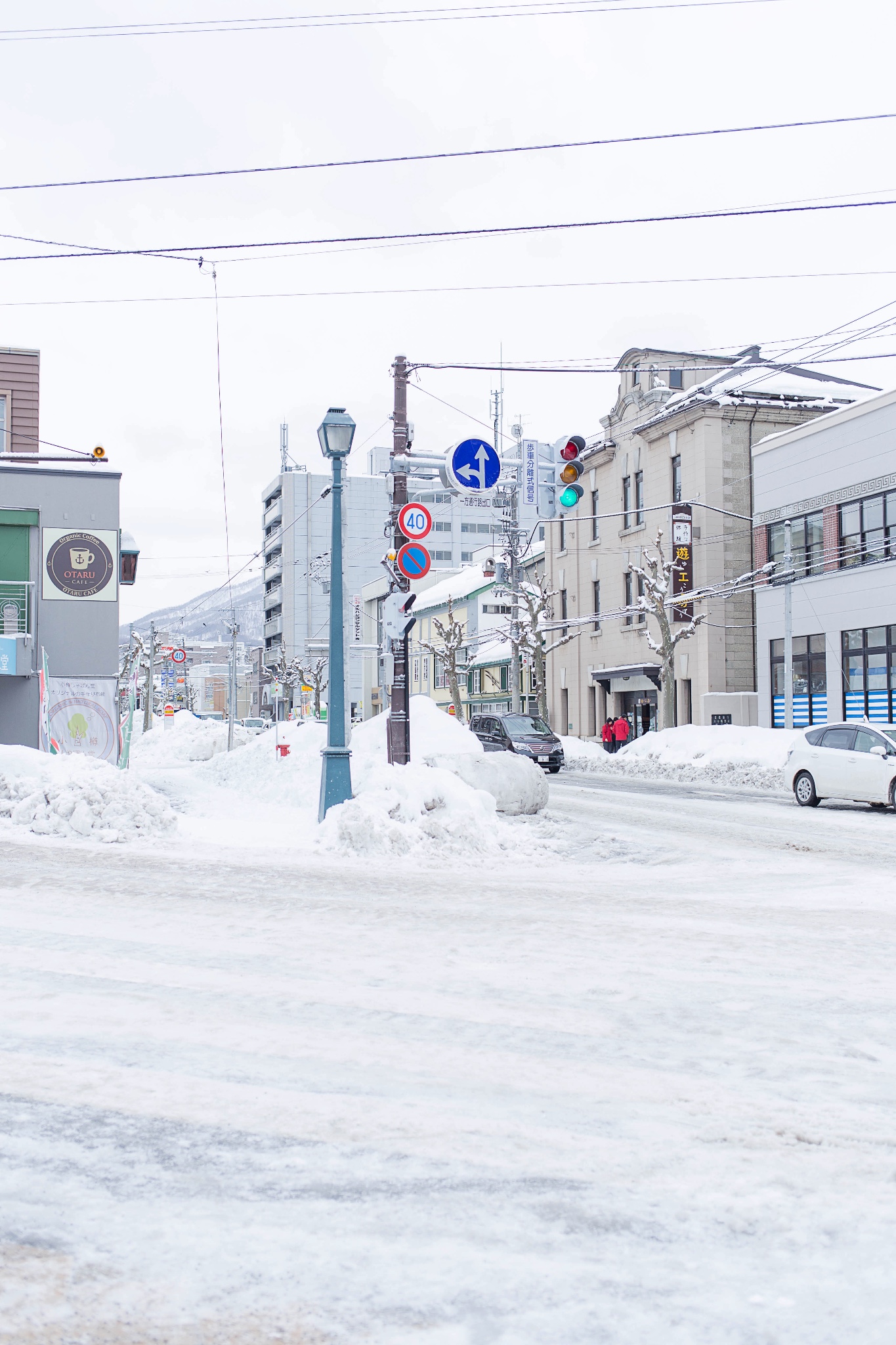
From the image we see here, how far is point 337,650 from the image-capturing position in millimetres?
14172

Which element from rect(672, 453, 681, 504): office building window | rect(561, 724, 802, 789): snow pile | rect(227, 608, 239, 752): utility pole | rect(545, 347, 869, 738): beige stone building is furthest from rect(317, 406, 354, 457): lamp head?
rect(672, 453, 681, 504): office building window

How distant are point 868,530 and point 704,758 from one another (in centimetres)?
963

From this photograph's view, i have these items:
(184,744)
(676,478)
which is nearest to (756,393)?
(676,478)

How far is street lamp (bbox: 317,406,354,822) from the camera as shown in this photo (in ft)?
45.5

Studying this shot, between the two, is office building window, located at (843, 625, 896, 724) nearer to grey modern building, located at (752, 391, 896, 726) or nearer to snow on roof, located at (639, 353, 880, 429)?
grey modern building, located at (752, 391, 896, 726)

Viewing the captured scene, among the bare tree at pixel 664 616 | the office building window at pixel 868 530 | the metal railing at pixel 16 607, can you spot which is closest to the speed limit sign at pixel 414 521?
the metal railing at pixel 16 607

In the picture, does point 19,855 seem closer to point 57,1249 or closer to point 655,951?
point 655,951

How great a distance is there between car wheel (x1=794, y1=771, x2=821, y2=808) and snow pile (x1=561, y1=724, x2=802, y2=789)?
461 centimetres

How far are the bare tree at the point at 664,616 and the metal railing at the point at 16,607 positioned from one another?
2271 centimetres

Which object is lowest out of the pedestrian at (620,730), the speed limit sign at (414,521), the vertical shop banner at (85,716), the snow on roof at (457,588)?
the pedestrian at (620,730)

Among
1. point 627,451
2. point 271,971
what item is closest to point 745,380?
point 627,451

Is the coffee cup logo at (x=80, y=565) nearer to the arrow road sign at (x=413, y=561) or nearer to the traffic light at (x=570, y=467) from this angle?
the arrow road sign at (x=413, y=561)

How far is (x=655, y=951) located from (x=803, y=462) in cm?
3441

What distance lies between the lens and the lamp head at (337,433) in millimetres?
14500
